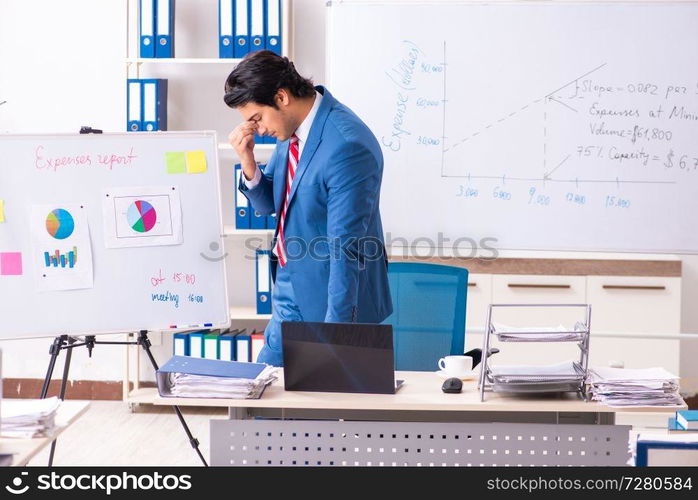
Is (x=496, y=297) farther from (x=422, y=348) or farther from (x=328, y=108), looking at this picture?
(x=328, y=108)

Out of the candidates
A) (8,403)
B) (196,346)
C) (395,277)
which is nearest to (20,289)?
(8,403)

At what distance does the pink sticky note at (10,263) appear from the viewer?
111 inches

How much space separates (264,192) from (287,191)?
137mm

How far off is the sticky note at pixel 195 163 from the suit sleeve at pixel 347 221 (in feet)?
2.08

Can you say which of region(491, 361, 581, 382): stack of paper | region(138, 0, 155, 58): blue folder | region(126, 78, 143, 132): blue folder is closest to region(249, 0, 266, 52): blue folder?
region(138, 0, 155, 58): blue folder

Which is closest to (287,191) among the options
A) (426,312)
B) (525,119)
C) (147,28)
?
(426,312)

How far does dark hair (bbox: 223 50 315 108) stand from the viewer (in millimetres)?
2406

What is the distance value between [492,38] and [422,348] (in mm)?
1719

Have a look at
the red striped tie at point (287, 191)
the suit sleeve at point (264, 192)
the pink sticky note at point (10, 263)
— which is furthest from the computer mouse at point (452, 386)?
the pink sticky note at point (10, 263)

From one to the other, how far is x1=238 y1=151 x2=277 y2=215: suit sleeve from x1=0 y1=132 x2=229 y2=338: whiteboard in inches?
9.3

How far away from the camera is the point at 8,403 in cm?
191
